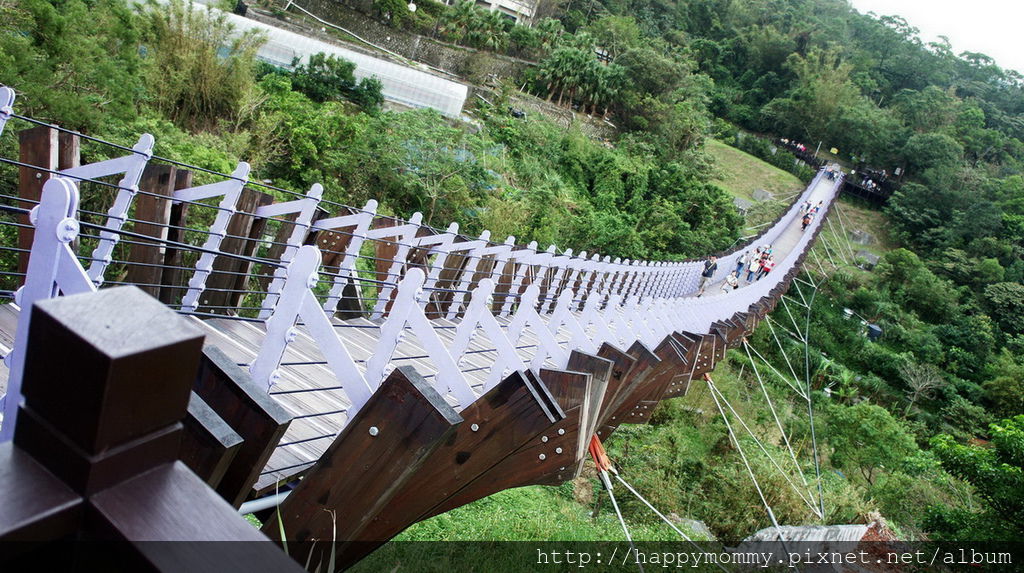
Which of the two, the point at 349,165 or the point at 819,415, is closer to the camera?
the point at 349,165

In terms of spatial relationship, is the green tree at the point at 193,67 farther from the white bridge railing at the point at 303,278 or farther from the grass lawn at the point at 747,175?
the grass lawn at the point at 747,175

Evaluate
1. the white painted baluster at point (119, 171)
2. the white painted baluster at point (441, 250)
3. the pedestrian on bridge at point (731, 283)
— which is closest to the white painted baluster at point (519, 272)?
the white painted baluster at point (441, 250)

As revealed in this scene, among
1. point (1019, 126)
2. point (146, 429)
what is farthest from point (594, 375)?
point (1019, 126)

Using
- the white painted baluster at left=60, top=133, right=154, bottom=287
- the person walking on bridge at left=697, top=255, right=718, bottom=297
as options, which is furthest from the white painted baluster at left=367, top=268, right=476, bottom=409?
the person walking on bridge at left=697, top=255, right=718, bottom=297

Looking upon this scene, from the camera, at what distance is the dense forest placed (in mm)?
8438

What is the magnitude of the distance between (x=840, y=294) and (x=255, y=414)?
88.1 ft

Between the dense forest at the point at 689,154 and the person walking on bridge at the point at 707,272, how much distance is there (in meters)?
2.72

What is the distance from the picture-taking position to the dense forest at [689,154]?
27.7ft

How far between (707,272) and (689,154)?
13494 millimetres

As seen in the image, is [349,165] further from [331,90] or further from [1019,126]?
[1019,126]

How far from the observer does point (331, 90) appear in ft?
59.1

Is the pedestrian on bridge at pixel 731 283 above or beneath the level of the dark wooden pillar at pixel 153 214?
beneath

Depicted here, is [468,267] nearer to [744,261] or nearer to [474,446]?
[474,446]

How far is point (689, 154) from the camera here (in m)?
27.5
